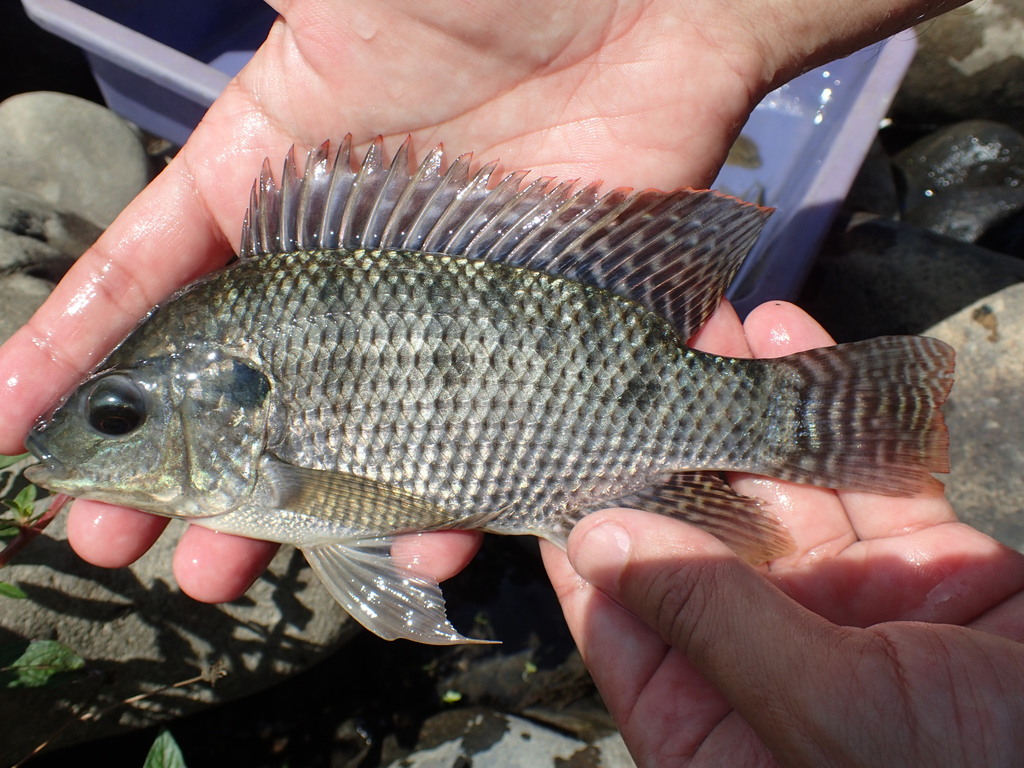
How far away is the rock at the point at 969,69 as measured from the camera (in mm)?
6449

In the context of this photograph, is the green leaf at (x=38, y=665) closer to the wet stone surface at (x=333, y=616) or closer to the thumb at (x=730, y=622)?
the wet stone surface at (x=333, y=616)

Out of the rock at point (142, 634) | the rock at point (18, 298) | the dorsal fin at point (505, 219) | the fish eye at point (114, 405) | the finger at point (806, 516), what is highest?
the dorsal fin at point (505, 219)

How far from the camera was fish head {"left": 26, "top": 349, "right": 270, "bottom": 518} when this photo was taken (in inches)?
105

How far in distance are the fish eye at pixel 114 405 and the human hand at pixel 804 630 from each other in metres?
1.61

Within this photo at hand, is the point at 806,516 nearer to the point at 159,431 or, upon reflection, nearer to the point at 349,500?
the point at 349,500

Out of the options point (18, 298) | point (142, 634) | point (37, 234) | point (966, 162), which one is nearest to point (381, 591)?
point (142, 634)

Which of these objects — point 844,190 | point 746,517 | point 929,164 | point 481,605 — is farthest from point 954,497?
point 929,164

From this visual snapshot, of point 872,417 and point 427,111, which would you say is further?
point 427,111

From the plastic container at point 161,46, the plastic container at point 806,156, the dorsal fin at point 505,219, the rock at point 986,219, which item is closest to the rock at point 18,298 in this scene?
the plastic container at point 161,46

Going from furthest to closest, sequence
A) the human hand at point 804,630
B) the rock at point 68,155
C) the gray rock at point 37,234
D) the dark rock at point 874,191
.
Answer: the dark rock at point 874,191 → the rock at point 68,155 → the gray rock at point 37,234 → the human hand at point 804,630

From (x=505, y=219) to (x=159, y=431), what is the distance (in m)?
1.46

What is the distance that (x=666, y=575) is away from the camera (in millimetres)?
2133

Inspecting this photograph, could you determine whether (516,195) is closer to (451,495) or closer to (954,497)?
(451,495)

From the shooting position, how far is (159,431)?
8.93 ft
